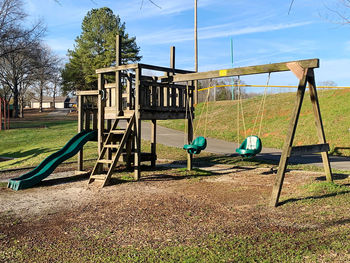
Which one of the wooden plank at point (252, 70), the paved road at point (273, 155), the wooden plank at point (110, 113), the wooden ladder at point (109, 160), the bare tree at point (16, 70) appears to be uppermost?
the bare tree at point (16, 70)

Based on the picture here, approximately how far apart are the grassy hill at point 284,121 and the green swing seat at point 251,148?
8322 millimetres

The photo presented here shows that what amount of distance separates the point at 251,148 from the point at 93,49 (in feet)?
151

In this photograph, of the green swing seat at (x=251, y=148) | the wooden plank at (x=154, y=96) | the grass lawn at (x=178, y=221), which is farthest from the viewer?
the wooden plank at (x=154, y=96)

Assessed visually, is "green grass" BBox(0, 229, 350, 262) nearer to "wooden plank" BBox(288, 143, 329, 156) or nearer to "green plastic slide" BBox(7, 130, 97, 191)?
"wooden plank" BBox(288, 143, 329, 156)

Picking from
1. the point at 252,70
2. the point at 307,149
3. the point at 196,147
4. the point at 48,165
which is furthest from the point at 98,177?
the point at 307,149

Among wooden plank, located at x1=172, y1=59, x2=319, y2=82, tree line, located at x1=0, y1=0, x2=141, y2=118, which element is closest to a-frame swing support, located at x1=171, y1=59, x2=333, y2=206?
wooden plank, located at x1=172, y1=59, x2=319, y2=82

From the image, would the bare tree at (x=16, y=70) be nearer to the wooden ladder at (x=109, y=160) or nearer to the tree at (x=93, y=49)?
the tree at (x=93, y=49)

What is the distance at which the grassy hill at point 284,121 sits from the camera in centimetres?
1753

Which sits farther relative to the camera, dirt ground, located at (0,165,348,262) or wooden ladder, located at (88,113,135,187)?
wooden ladder, located at (88,113,135,187)

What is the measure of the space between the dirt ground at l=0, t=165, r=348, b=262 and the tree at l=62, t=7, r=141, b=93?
41.2 m

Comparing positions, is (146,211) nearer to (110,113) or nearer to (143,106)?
(143,106)

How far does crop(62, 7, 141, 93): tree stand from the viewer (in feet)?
159

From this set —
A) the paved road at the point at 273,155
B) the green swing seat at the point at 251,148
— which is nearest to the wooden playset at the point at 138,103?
the green swing seat at the point at 251,148

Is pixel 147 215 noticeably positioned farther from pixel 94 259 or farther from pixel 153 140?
pixel 153 140
